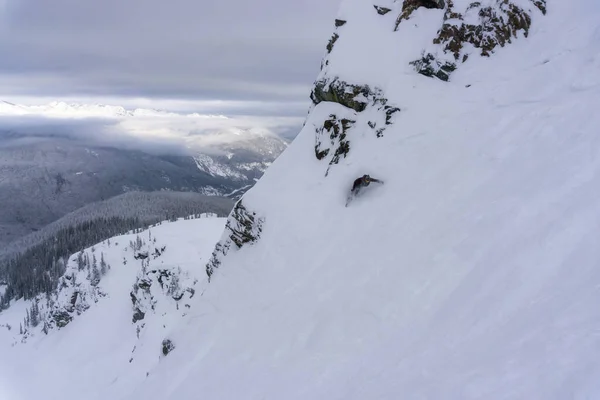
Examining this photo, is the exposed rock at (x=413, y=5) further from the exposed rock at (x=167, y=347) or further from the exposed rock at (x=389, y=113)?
the exposed rock at (x=167, y=347)

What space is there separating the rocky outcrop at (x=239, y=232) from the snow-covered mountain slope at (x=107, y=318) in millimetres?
24403

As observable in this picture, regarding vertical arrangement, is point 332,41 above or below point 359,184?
above

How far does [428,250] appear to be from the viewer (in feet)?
47.5

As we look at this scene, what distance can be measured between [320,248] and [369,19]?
860 inches

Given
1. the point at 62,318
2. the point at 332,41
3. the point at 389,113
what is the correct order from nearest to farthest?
the point at 389,113, the point at 332,41, the point at 62,318

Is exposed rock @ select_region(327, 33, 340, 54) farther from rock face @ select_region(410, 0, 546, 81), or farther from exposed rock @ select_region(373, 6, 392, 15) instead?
rock face @ select_region(410, 0, 546, 81)

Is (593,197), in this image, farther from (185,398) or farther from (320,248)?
(185,398)

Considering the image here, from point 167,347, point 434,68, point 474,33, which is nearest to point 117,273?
point 167,347

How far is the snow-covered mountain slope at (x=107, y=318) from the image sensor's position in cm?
6053

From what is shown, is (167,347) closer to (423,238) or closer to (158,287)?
(423,238)

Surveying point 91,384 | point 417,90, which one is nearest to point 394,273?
point 417,90

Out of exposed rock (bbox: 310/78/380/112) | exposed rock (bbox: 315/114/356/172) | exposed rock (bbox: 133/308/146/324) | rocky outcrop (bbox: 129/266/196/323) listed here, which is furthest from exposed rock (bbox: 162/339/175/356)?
exposed rock (bbox: 133/308/146/324)

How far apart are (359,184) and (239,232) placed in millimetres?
9851

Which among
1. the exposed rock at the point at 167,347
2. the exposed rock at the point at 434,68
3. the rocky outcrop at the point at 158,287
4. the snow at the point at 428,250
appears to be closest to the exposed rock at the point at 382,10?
the snow at the point at 428,250
